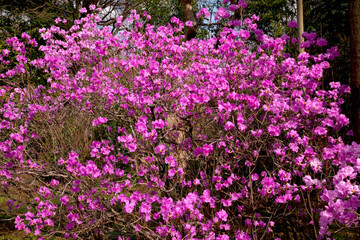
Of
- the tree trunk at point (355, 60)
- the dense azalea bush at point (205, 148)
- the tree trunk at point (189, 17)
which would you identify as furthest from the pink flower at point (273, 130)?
the tree trunk at point (189, 17)

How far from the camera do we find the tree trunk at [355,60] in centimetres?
331

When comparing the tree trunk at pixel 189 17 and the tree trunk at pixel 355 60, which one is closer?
the tree trunk at pixel 355 60

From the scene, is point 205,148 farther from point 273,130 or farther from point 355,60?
point 355,60

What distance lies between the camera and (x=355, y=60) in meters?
3.41

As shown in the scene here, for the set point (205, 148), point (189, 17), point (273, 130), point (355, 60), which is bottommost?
point (205, 148)

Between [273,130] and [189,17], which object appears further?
[189,17]

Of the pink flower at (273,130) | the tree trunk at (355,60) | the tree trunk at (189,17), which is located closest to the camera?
the pink flower at (273,130)

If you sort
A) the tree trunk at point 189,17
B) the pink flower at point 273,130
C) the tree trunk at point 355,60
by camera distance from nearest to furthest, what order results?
the pink flower at point 273,130, the tree trunk at point 355,60, the tree trunk at point 189,17

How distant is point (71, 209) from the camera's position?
144 inches

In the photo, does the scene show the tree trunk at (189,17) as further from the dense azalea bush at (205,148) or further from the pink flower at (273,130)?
the pink flower at (273,130)

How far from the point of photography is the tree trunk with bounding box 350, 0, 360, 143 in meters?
3.31

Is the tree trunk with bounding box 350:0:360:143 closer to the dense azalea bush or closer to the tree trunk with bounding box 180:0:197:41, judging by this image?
the dense azalea bush

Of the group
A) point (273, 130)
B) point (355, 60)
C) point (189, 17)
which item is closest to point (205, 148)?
point (273, 130)

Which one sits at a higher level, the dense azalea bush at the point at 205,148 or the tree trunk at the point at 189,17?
the tree trunk at the point at 189,17
